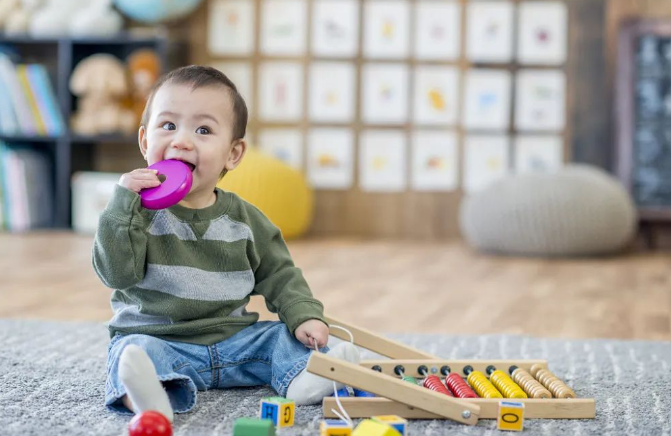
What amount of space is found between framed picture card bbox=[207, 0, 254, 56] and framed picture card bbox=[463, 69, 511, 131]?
0.93 meters

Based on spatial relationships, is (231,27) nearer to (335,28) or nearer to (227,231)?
(335,28)

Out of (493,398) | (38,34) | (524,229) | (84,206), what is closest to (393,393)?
(493,398)

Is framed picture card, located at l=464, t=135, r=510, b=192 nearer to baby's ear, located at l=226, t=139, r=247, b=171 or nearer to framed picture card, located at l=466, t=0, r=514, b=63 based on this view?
framed picture card, located at l=466, t=0, r=514, b=63

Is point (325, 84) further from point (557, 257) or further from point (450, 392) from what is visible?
point (450, 392)

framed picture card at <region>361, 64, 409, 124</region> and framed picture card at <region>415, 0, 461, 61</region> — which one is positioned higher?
framed picture card at <region>415, 0, 461, 61</region>

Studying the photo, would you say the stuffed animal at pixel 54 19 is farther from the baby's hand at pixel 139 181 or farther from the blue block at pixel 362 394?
the blue block at pixel 362 394

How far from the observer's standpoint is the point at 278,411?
912 millimetres

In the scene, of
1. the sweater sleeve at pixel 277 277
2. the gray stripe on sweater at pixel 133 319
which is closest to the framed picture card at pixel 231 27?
the sweater sleeve at pixel 277 277

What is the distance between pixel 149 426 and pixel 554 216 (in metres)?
2.35

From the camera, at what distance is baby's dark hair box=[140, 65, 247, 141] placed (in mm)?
1078

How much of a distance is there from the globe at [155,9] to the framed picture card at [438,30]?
920 millimetres

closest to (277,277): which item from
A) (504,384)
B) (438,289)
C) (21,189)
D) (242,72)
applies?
(504,384)

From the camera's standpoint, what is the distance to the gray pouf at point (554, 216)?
9.85ft

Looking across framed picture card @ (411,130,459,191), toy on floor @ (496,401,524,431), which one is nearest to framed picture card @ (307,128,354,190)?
framed picture card @ (411,130,459,191)
